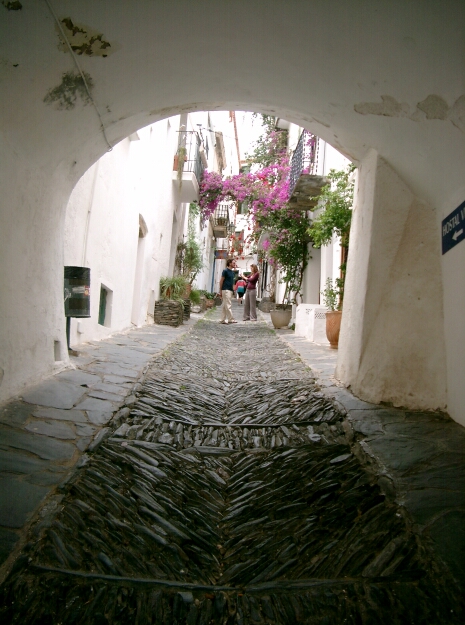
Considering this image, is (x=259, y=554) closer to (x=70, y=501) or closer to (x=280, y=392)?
(x=70, y=501)

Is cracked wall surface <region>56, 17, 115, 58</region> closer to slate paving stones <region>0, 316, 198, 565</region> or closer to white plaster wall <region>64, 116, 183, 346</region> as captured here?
slate paving stones <region>0, 316, 198, 565</region>

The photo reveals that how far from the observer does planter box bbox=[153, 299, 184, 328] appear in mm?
11391

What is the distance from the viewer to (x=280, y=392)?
4.79m

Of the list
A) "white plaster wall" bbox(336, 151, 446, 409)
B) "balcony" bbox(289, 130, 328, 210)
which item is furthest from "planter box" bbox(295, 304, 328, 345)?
"white plaster wall" bbox(336, 151, 446, 409)

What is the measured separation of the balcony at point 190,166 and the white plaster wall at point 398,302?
31.7ft

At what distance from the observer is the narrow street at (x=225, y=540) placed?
1688 millimetres

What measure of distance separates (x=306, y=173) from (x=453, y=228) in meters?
7.36

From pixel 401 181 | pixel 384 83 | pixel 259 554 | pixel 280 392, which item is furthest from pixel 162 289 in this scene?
pixel 259 554

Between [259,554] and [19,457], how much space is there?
1549 millimetres

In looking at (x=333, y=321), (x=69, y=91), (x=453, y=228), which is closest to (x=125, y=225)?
(x=333, y=321)

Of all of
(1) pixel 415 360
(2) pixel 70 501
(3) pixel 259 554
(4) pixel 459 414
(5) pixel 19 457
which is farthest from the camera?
(1) pixel 415 360

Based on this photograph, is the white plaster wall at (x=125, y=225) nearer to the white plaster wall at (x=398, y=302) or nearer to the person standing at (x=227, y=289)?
the person standing at (x=227, y=289)

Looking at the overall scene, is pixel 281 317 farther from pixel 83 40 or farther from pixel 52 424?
pixel 83 40

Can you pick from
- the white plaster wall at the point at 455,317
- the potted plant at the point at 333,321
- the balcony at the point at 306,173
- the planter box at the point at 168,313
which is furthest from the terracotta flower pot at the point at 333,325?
the planter box at the point at 168,313
